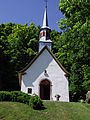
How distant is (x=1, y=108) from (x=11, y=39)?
27106mm

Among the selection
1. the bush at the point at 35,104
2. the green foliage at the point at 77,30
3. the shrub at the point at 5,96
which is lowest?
the bush at the point at 35,104

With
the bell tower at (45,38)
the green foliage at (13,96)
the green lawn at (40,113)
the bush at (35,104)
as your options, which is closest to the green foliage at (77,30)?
the green lawn at (40,113)

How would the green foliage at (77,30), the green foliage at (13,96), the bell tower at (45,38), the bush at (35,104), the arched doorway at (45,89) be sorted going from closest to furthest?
1. the bush at (35,104)
2. the green foliage at (13,96)
3. the green foliage at (77,30)
4. the arched doorway at (45,89)
5. the bell tower at (45,38)

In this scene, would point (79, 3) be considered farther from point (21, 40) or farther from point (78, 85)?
point (21, 40)

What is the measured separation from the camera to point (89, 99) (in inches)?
931

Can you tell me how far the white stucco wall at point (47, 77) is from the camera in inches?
1068

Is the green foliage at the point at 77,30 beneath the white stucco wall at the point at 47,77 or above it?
above

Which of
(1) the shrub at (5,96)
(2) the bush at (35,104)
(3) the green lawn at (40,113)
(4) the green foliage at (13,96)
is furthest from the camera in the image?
(1) the shrub at (5,96)

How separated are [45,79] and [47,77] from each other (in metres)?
0.36

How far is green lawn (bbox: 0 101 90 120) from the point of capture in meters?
14.3

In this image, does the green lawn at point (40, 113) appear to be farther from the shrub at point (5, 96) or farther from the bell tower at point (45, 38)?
the bell tower at point (45, 38)

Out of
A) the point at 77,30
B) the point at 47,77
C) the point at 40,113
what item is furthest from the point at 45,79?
the point at 40,113

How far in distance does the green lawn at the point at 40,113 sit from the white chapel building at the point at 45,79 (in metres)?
9.80

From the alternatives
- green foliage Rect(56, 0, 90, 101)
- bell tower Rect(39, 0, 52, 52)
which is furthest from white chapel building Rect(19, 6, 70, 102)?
green foliage Rect(56, 0, 90, 101)
